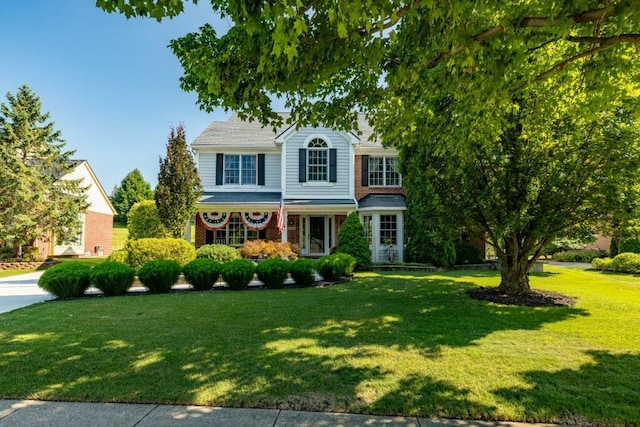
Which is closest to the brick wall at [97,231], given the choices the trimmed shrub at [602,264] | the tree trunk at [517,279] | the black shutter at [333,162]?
the black shutter at [333,162]

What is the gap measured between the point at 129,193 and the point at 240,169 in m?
29.8

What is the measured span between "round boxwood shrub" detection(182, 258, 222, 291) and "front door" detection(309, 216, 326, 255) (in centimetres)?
961

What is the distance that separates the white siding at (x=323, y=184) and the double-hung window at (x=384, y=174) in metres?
1.72

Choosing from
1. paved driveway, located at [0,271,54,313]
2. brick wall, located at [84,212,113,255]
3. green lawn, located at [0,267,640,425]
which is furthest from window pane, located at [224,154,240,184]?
brick wall, located at [84,212,113,255]

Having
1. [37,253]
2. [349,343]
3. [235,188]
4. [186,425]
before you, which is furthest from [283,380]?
[37,253]

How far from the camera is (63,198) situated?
19234 millimetres

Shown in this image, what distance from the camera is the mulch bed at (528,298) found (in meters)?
8.17

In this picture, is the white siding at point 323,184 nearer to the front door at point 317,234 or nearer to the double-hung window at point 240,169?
the front door at point 317,234

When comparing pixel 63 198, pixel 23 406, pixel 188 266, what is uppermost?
pixel 63 198

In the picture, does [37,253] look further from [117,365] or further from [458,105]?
[458,105]

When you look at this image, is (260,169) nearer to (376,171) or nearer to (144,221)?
(144,221)

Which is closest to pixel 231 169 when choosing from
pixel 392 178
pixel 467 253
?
pixel 392 178

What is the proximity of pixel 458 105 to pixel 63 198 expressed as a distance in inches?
836

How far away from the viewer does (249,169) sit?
19562 millimetres
